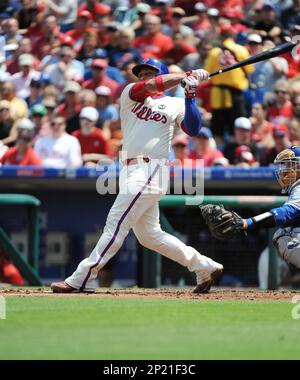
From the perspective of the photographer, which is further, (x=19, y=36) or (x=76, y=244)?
(x=19, y=36)

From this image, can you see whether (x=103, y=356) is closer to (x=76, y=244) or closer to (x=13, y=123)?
(x=76, y=244)

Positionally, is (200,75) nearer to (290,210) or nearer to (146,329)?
(290,210)

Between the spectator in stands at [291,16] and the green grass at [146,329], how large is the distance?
25.1ft

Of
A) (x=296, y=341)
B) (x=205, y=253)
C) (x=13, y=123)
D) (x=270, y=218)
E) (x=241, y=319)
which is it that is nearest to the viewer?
(x=296, y=341)

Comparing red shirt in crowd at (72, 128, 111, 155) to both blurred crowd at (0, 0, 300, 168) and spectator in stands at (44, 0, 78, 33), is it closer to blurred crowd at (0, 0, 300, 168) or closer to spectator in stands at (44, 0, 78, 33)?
blurred crowd at (0, 0, 300, 168)

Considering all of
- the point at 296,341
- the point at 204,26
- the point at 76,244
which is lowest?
the point at 76,244

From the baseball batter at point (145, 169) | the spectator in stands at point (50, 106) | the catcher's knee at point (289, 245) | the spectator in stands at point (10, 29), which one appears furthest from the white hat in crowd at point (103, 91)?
the catcher's knee at point (289, 245)

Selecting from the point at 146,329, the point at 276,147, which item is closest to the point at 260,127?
the point at 276,147

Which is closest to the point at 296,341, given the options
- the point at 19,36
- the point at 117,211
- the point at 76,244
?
the point at 117,211

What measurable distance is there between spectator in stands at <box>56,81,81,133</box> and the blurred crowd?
2cm

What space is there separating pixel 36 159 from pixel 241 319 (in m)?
Answer: 6.20

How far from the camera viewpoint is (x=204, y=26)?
14891 mm

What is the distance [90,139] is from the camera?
1291 cm
